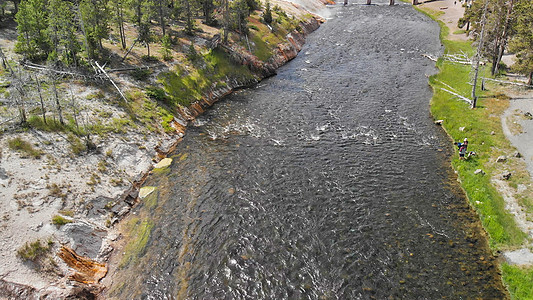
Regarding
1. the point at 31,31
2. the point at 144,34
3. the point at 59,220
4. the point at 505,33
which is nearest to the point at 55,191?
the point at 59,220

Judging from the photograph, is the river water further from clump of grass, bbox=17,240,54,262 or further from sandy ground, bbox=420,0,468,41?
sandy ground, bbox=420,0,468,41

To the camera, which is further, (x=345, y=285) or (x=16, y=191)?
(x=16, y=191)

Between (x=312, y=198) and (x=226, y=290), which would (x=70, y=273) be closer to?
(x=226, y=290)

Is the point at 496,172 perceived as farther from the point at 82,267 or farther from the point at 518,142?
the point at 82,267

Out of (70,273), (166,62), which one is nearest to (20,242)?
(70,273)

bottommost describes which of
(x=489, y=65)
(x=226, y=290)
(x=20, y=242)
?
(x=226, y=290)

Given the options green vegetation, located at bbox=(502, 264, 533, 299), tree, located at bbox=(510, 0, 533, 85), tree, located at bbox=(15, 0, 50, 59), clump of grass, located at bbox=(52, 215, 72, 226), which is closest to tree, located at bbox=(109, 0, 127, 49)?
Result: tree, located at bbox=(15, 0, 50, 59)

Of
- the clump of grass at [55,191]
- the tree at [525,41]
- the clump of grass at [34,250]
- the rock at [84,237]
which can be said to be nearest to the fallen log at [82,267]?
the rock at [84,237]
